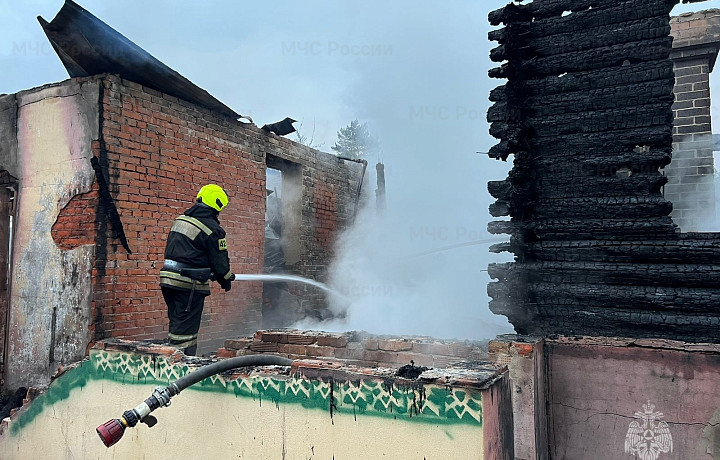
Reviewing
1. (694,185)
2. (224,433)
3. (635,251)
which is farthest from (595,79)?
(224,433)

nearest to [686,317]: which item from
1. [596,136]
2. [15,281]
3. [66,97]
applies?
[596,136]

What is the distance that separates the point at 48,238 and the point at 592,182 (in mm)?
5447

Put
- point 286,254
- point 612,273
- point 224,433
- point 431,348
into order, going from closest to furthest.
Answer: point 224,433 < point 612,273 < point 431,348 < point 286,254

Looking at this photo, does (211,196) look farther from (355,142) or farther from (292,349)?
(355,142)

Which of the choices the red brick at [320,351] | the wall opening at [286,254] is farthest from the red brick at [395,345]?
the wall opening at [286,254]

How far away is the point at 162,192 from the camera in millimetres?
A: 6020

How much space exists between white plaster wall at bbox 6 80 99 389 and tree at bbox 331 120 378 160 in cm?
4062

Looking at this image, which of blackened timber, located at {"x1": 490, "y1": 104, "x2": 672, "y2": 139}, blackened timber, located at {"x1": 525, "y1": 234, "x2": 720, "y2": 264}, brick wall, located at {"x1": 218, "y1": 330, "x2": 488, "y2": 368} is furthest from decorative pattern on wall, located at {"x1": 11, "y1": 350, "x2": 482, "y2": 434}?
blackened timber, located at {"x1": 490, "y1": 104, "x2": 672, "y2": 139}

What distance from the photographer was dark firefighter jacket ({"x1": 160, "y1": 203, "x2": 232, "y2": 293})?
4.81 metres

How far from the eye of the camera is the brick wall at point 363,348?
4.38 meters

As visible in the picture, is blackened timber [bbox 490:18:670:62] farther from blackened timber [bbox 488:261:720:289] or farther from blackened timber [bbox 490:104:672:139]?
blackened timber [bbox 488:261:720:289]

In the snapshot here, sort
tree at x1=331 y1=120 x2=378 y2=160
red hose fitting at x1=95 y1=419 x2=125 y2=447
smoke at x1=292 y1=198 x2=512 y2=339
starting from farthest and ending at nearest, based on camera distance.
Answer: tree at x1=331 y1=120 x2=378 y2=160 → smoke at x1=292 y1=198 x2=512 y2=339 → red hose fitting at x1=95 y1=419 x2=125 y2=447

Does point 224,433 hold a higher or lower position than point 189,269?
lower

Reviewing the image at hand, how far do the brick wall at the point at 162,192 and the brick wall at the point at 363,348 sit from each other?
3.85 ft
